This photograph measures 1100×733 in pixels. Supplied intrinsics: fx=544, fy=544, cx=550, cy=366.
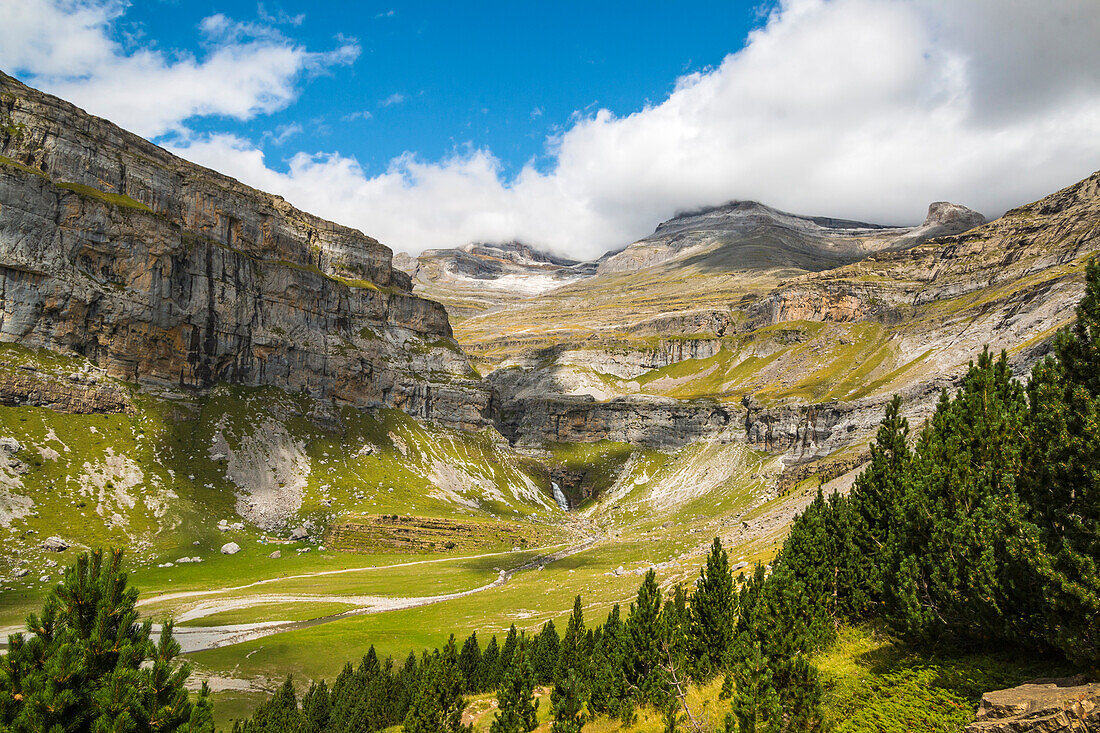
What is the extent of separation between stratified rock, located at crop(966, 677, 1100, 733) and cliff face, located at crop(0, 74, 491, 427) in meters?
166

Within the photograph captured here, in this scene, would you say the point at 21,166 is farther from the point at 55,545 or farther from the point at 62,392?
the point at 55,545

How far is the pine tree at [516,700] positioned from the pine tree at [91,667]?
701 inches

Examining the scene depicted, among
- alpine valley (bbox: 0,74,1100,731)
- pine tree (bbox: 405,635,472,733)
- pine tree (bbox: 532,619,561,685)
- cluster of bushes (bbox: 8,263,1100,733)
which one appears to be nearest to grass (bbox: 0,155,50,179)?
alpine valley (bbox: 0,74,1100,731)

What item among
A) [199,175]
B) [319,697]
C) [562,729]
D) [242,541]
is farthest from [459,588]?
[199,175]

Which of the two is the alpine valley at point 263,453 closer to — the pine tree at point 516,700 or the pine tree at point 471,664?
the pine tree at point 471,664

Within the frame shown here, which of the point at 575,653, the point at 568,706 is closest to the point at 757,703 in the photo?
the point at 568,706

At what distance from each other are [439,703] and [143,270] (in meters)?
166

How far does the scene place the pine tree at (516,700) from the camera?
1037 inches

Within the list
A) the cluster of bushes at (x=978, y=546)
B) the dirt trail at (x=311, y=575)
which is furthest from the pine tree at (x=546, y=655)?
the dirt trail at (x=311, y=575)

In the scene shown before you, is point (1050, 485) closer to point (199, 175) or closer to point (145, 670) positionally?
point (145, 670)

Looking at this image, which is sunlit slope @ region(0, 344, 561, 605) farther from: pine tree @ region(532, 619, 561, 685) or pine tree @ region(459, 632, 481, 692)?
pine tree @ region(532, 619, 561, 685)

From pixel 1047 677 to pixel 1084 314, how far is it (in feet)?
32.4

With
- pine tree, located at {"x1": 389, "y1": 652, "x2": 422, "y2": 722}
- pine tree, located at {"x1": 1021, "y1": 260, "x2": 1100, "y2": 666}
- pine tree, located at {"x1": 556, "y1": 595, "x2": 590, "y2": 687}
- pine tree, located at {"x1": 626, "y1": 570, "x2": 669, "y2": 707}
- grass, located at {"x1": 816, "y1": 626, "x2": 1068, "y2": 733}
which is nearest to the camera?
pine tree, located at {"x1": 1021, "y1": 260, "x2": 1100, "y2": 666}

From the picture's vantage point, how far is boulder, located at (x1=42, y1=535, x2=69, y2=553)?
3593 inches
